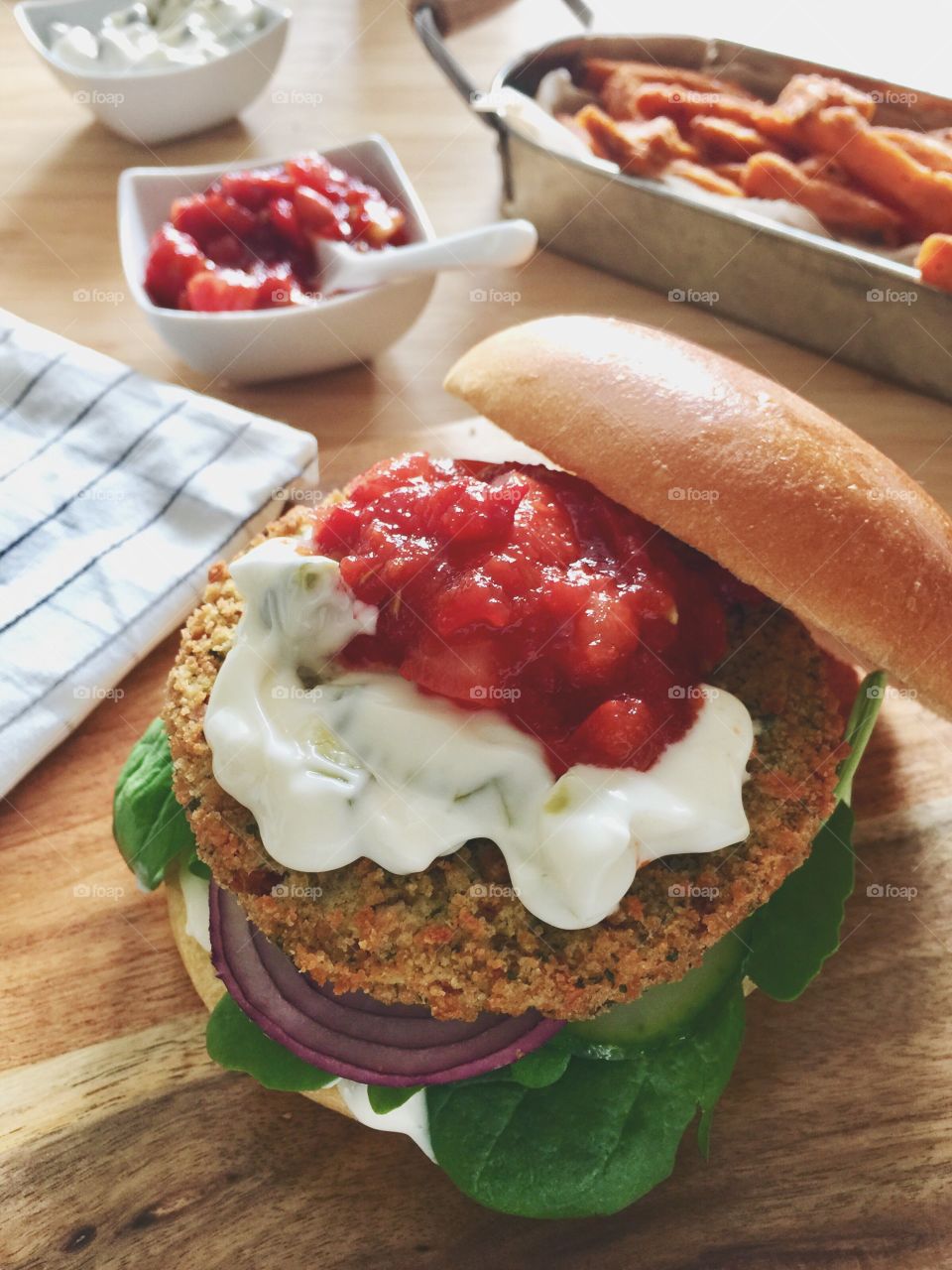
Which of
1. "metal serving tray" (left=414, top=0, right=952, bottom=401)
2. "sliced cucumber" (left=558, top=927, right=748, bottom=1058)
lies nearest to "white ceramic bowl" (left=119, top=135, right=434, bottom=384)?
"metal serving tray" (left=414, top=0, right=952, bottom=401)

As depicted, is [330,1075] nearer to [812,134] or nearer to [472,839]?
[472,839]

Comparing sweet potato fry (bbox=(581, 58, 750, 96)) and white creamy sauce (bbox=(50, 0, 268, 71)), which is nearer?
sweet potato fry (bbox=(581, 58, 750, 96))

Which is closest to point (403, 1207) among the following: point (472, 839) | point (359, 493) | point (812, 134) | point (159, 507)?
point (472, 839)

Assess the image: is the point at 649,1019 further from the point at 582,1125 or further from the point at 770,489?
the point at 770,489

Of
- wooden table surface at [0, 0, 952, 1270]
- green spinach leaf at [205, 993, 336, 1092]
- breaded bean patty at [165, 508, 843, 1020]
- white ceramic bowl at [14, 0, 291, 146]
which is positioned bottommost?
wooden table surface at [0, 0, 952, 1270]

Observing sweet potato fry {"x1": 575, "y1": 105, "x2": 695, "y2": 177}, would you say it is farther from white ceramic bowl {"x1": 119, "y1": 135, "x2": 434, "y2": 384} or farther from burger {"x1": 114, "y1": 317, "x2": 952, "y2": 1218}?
burger {"x1": 114, "y1": 317, "x2": 952, "y2": 1218}
